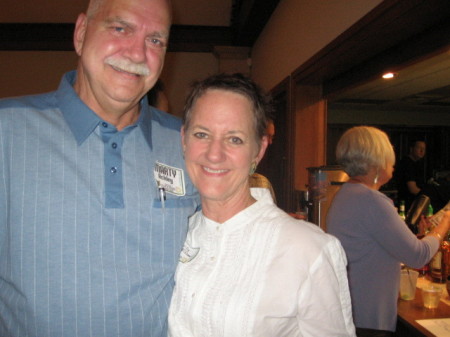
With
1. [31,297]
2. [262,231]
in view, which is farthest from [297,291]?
[31,297]

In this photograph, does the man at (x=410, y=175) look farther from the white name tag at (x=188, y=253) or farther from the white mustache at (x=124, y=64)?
the white mustache at (x=124, y=64)

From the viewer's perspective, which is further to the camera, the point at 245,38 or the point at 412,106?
the point at 412,106

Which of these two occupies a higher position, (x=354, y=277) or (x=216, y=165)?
(x=216, y=165)

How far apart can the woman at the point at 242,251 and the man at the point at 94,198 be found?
0.13 metres

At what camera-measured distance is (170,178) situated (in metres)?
1.27

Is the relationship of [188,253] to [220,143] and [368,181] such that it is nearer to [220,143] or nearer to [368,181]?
[220,143]

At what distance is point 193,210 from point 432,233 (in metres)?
1.49

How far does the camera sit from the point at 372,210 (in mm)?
1956

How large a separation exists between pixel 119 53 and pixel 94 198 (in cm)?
47

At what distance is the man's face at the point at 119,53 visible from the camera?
1.13 metres

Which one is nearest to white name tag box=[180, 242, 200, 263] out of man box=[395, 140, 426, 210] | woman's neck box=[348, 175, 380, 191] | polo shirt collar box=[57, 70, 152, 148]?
polo shirt collar box=[57, 70, 152, 148]

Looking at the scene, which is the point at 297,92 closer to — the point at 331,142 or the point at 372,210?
the point at 372,210

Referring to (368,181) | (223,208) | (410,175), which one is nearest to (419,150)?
(410,175)

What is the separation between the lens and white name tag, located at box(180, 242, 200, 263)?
3.87ft
